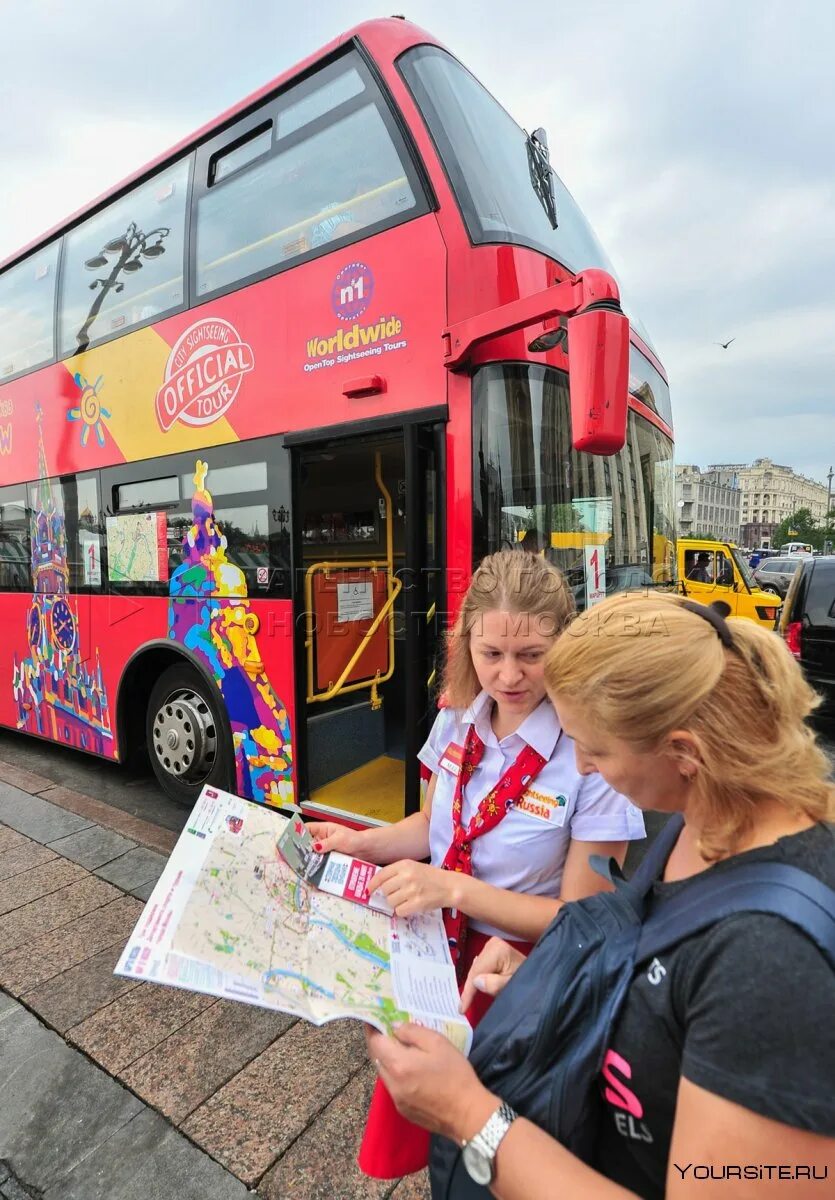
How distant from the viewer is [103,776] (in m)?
5.38

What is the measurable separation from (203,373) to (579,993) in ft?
12.6

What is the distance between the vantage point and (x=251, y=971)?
1100 millimetres

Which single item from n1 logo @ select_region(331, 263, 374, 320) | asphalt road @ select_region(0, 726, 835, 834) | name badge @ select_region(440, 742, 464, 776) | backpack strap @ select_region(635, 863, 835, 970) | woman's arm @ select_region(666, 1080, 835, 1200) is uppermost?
n1 logo @ select_region(331, 263, 374, 320)


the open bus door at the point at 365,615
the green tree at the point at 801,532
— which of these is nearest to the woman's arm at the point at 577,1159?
the open bus door at the point at 365,615

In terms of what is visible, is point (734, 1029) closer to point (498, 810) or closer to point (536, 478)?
point (498, 810)

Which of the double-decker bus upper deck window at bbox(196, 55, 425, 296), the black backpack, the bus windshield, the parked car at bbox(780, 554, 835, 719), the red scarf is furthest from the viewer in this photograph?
the parked car at bbox(780, 554, 835, 719)

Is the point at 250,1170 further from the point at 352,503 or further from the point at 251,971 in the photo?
the point at 352,503

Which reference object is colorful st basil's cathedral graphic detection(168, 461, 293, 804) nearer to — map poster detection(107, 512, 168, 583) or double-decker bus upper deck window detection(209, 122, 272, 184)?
map poster detection(107, 512, 168, 583)

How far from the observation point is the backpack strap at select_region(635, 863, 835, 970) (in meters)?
0.68

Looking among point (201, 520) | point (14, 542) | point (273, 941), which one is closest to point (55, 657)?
point (14, 542)

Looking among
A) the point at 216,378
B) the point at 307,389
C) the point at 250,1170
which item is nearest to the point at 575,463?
the point at 307,389

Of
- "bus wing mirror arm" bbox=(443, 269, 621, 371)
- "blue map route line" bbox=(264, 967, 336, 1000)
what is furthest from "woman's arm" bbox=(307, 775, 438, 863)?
"bus wing mirror arm" bbox=(443, 269, 621, 371)

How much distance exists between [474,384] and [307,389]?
1.04m

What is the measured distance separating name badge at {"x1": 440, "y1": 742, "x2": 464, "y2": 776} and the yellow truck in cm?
1051
